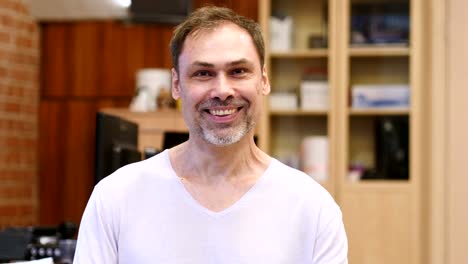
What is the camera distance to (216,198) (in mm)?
1530

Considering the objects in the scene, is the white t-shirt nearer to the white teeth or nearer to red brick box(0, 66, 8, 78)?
the white teeth

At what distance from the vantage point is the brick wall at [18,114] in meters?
4.24

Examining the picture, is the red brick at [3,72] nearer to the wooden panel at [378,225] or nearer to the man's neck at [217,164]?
the wooden panel at [378,225]

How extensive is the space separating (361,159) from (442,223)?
617 millimetres

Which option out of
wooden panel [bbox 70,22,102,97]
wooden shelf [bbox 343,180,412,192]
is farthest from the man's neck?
wooden panel [bbox 70,22,102,97]

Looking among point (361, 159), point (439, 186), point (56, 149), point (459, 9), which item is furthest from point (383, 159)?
point (56, 149)

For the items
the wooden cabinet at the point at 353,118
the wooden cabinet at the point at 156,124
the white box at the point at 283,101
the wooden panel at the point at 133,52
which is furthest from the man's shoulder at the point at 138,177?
the wooden panel at the point at 133,52

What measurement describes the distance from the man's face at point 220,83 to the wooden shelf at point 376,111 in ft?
9.49

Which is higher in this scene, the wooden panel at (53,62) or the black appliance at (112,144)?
the wooden panel at (53,62)

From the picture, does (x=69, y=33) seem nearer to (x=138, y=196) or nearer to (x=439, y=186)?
(x=439, y=186)

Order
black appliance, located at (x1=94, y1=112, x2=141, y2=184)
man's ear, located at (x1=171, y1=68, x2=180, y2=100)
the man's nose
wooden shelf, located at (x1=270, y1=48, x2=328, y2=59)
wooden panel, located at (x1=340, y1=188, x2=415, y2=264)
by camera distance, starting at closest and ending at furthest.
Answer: the man's nose → man's ear, located at (x1=171, y1=68, x2=180, y2=100) → black appliance, located at (x1=94, y1=112, x2=141, y2=184) → wooden panel, located at (x1=340, y1=188, x2=415, y2=264) → wooden shelf, located at (x1=270, y1=48, x2=328, y2=59)

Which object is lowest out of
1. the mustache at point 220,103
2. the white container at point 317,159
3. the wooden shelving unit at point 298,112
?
the white container at point 317,159

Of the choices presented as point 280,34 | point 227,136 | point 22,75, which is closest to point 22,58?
point 22,75

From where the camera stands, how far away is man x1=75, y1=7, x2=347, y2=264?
4.83 feet
